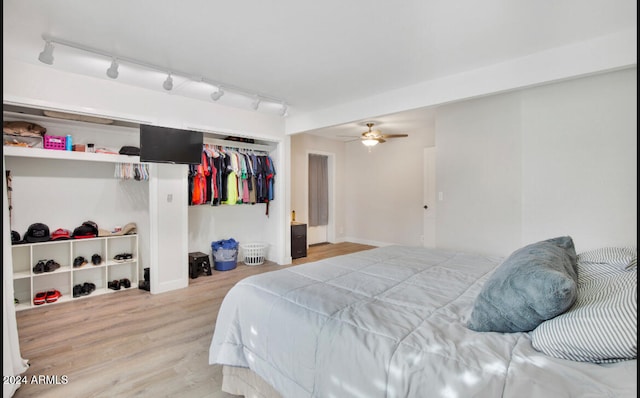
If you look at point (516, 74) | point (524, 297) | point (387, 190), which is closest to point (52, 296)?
point (524, 297)

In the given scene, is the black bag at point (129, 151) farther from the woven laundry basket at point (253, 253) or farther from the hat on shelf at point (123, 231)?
the woven laundry basket at point (253, 253)

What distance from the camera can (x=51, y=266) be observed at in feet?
10.7

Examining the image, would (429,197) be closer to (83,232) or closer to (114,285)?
(114,285)

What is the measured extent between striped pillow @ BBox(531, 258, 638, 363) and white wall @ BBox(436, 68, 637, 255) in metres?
1.91

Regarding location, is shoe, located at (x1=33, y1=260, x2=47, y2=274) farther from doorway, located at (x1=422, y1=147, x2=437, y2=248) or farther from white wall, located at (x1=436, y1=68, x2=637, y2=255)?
doorway, located at (x1=422, y1=147, x2=437, y2=248)

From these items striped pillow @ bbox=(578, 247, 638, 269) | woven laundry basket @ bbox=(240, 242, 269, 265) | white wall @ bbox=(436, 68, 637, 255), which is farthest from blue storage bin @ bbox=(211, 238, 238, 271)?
striped pillow @ bbox=(578, 247, 638, 269)

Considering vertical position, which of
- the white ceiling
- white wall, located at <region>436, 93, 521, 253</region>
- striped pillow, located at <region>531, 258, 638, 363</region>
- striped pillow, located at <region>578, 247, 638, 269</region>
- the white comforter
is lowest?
the white comforter

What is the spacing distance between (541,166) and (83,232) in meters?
4.94

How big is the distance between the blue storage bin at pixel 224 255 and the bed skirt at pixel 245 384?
2856 mm

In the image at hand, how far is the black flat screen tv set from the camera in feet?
10.8

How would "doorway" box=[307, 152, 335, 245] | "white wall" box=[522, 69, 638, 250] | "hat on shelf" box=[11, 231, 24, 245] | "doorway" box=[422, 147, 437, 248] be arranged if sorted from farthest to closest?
"doorway" box=[307, 152, 335, 245]
"doorway" box=[422, 147, 437, 248]
"hat on shelf" box=[11, 231, 24, 245]
"white wall" box=[522, 69, 638, 250]

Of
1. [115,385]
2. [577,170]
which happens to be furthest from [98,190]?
[577,170]

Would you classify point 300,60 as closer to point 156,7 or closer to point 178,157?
point 156,7

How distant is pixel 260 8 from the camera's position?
1922 millimetres
